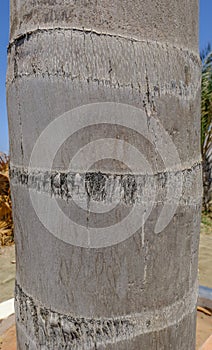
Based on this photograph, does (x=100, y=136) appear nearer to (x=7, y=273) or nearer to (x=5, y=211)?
(x=7, y=273)

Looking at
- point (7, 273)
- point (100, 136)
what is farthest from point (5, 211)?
point (100, 136)

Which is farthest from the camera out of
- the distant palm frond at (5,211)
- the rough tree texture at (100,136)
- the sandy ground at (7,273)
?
the distant palm frond at (5,211)

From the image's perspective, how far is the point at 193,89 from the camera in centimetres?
77

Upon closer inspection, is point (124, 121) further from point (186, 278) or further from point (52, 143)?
point (186, 278)

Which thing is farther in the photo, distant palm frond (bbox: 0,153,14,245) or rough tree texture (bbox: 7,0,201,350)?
distant palm frond (bbox: 0,153,14,245)

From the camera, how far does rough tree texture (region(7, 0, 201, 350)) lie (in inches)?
26.5

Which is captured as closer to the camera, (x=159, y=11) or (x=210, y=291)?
(x=159, y=11)

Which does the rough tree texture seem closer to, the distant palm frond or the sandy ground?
the sandy ground

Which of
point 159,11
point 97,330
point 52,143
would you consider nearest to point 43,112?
point 52,143

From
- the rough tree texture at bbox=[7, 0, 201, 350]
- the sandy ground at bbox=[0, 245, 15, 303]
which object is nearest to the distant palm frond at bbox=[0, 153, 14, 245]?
the sandy ground at bbox=[0, 245, 15, 303]

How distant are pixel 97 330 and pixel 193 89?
0.59 meters

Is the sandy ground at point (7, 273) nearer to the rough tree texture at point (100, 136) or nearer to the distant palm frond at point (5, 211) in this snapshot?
the distant palm frond at point (5, 211)

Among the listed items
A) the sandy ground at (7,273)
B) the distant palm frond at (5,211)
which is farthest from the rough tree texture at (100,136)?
the distant palm frond at (5,211)

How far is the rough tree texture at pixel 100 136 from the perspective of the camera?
674 mm
